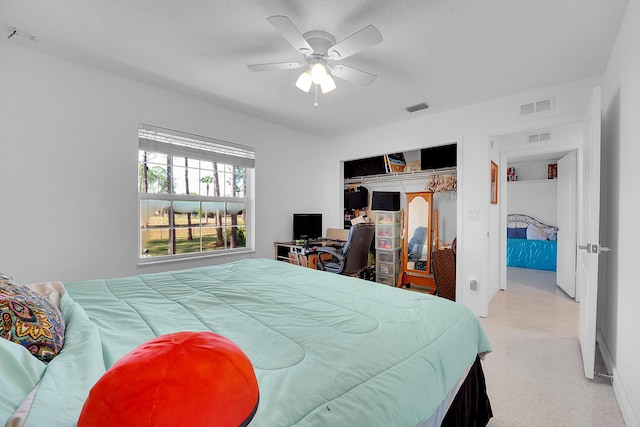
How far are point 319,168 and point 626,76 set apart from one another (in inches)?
147

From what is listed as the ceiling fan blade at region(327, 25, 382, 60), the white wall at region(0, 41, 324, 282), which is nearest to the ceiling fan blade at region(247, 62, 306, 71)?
the ceiling fan blade at region(327, 25, 382, 60)

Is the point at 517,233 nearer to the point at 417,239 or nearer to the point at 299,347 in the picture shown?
the point at 417,239

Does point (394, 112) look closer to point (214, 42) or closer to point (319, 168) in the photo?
point (319, 168)

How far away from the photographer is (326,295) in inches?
60.6

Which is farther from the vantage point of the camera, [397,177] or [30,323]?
[397,177]

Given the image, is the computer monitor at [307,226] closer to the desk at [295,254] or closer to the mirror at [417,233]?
the desk at [295,254]

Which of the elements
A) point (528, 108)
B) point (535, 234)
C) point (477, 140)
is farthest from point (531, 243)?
point (528, 108)

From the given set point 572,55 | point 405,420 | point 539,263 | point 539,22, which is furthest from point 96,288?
point 539,263

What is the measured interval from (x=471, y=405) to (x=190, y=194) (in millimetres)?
3310

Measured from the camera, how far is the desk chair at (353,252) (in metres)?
3.35

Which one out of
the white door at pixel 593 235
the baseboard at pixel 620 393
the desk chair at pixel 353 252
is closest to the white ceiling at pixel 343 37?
the white door at pixel 593 235

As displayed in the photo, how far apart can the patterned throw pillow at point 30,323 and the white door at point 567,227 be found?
5160mm

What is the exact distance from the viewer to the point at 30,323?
0.86 meters

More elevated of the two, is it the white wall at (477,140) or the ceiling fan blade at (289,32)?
the ceiling fan blade at (289,32)
